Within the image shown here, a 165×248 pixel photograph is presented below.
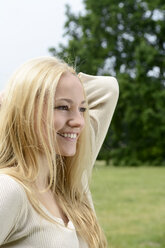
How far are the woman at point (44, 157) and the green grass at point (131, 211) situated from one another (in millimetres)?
2696

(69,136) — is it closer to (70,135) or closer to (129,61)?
(70,135)

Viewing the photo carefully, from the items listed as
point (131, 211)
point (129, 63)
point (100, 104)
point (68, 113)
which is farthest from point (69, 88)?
point (129, 63)

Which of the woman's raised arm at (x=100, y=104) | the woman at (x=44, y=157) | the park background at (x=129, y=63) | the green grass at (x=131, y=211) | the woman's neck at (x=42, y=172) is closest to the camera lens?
the woman at (x=44, y=157)

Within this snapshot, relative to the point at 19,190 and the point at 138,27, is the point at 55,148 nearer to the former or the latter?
the point at 19,190

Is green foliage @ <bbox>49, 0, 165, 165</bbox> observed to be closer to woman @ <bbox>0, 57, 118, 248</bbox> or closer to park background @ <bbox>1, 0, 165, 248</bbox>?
park background @ <bbox>1, 0, 165, 248</bbox>

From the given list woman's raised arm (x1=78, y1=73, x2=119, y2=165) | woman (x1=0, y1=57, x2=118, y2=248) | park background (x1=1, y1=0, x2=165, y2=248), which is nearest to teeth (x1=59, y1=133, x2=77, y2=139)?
woman (x1=0, y1=57, x2=118, y2=248)

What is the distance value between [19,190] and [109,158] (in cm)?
2386

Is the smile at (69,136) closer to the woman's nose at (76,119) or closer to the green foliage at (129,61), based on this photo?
the woman's nose at (76,119)

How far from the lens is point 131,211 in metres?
9.25

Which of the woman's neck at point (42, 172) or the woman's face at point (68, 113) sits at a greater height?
the woman's face at point (68, 113)

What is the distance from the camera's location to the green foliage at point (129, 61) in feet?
78.5

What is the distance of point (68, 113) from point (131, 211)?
26.3 ft

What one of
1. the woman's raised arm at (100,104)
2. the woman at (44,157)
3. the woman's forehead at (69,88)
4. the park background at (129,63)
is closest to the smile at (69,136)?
the woman at (44,157)

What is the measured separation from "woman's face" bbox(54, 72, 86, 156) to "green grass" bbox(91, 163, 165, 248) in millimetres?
2783
